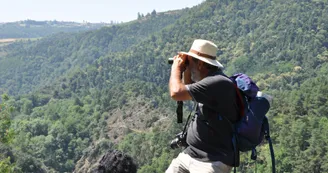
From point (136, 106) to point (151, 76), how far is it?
56.7 meters

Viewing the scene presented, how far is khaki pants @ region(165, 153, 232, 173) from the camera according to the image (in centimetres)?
334

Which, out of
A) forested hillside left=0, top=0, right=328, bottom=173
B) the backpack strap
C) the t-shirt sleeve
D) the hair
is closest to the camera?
the t-shirt sleeve

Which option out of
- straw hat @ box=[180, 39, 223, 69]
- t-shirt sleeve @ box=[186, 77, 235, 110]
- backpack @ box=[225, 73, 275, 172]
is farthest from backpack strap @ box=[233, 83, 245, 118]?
straw hat @ box=[180, 39, 223, 69]

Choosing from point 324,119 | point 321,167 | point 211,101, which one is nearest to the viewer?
point 211,101

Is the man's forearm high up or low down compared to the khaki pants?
up

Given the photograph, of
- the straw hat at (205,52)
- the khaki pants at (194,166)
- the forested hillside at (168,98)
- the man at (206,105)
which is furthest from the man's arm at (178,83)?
the forested hillside at (168,98)

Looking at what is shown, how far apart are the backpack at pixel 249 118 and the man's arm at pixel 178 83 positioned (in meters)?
0.48

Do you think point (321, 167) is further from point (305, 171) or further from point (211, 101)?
point (211, 101)

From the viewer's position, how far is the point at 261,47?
437 feet

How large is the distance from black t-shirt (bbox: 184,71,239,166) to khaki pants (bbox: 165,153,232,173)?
4 centimetres

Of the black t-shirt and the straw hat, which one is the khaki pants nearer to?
the black t-shirt

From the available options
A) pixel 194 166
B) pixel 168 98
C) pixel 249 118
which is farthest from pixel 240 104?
pixel 168 98

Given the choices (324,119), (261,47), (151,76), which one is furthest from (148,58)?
(324,119)

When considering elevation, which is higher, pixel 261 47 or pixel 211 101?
pixel 211 101
